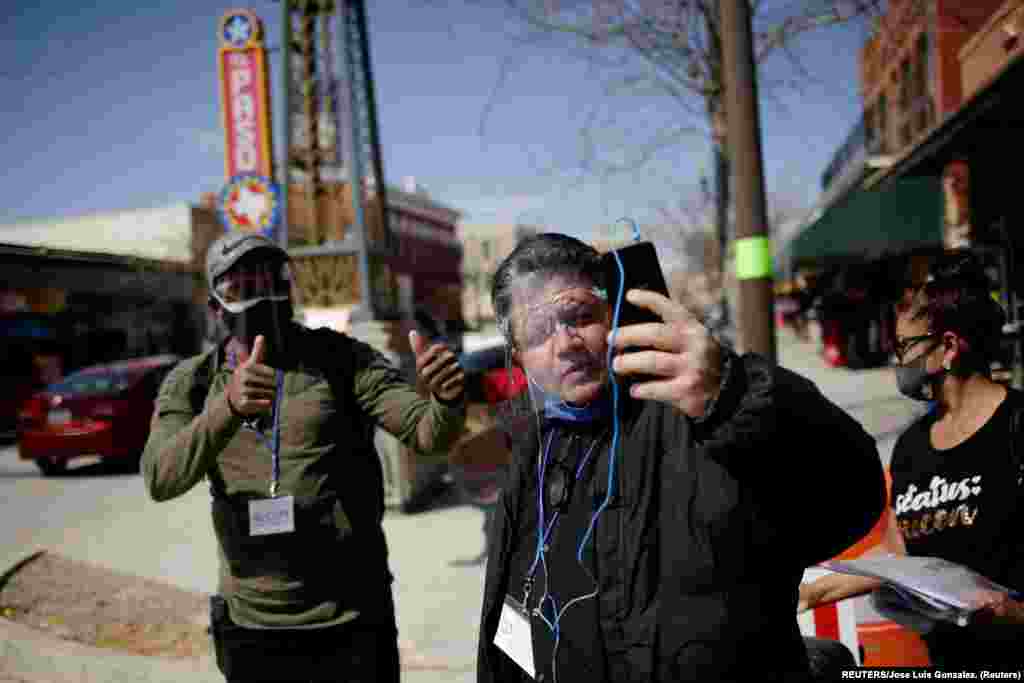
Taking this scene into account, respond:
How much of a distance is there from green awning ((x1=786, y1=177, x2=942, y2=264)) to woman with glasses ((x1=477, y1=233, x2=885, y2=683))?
11.6 metres

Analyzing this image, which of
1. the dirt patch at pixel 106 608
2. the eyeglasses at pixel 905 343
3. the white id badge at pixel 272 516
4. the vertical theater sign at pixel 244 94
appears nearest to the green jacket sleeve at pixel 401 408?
the white id badge at pixel 272 516

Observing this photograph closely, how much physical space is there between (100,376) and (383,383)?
10279 millimetres

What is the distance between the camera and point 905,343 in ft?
7.57

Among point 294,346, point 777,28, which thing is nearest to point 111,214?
point 777,28

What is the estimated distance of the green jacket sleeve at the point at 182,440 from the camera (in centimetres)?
212

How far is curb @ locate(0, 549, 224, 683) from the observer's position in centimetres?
340

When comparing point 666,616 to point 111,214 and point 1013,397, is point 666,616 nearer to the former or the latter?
point 1013,397

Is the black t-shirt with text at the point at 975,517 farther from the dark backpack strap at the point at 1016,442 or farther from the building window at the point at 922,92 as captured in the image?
the building window at the point at 922,92

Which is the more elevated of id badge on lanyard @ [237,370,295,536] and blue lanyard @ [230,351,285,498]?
blue lanyard @ [230,351,285,498]

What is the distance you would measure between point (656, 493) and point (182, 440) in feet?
4.89

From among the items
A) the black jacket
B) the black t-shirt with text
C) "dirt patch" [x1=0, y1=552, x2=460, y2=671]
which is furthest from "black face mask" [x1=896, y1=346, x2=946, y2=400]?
"dirt patch" [x1=0, y1=552, x2=460, y2=671]

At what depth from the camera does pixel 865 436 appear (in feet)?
3.81

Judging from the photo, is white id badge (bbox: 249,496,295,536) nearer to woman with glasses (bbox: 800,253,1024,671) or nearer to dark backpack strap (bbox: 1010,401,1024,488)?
woman with glasses (bbox: 800,253,1024,671)

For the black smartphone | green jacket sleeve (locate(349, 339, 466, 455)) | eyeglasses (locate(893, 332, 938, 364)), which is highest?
the black smartphone
